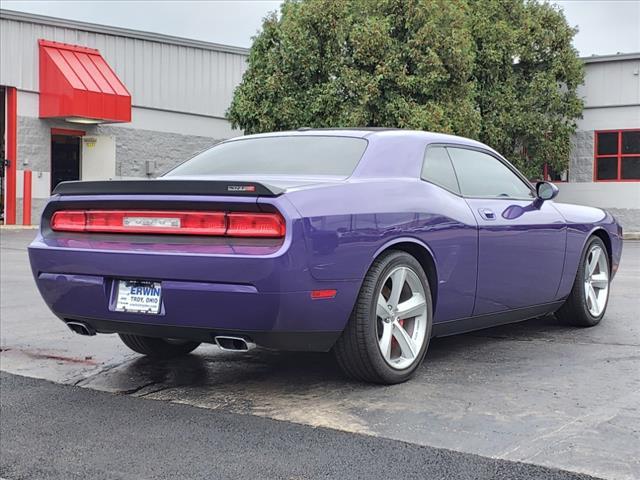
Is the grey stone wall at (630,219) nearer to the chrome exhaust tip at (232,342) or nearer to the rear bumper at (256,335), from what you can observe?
the rear bumper at (256,335)

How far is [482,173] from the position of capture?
559 cm

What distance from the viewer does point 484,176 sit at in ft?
18.4

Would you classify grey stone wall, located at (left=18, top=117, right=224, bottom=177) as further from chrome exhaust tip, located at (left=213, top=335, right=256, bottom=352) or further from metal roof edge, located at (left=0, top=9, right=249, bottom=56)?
chrome exhaust tip, located at (left=213, top=335, right=256, bottom=352)

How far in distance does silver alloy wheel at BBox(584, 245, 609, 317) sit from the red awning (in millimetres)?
20329

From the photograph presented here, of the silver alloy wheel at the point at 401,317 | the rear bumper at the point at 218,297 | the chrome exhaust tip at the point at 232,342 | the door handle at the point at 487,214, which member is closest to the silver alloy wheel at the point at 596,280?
the door handle at the point at 487,214

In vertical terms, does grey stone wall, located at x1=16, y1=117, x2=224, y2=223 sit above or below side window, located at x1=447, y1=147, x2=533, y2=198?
above

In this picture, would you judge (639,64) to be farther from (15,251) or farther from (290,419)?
(290,419)

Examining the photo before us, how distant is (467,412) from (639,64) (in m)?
24.5

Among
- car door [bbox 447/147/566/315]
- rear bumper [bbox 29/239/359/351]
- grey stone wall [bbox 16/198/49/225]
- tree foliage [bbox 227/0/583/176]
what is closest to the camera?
rear bumper [bbox 29/239/359/351]

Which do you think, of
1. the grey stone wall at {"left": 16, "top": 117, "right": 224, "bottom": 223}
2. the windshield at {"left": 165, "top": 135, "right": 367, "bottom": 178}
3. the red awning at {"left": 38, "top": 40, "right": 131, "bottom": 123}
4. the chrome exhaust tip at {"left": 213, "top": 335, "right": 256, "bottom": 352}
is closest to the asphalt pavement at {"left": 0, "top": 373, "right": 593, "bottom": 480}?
the chrome exhaust tip at {"left": 213, "top": 335, "right": 256, "bottom": 352}

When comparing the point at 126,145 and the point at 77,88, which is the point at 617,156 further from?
the point at 77,88

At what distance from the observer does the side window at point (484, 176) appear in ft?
17.6

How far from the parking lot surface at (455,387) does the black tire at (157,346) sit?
0.28ft

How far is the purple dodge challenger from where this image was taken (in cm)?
398
